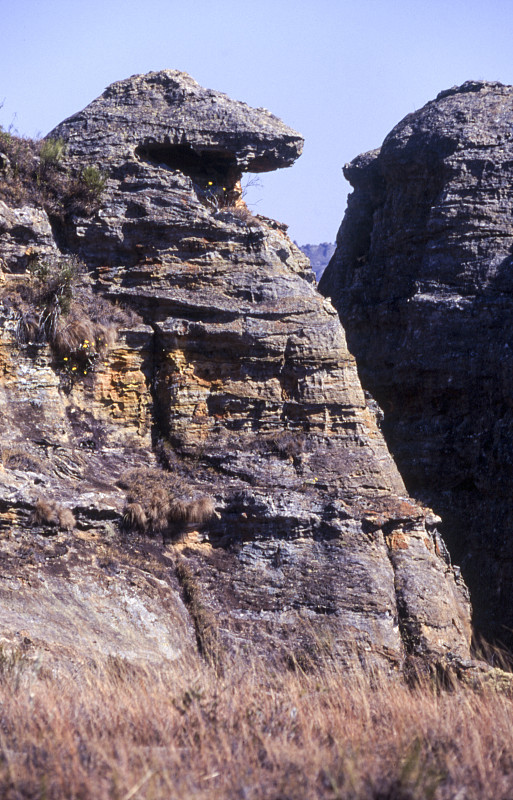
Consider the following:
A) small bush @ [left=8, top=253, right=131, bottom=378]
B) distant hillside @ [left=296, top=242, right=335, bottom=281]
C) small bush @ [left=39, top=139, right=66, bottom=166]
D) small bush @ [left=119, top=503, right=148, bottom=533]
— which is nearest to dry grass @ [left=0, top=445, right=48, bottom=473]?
small bush @ [left=119, top=503, right=148, bottom=533]

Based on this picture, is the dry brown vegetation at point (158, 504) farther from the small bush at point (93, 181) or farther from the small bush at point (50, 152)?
the small bush at point (50, 152)

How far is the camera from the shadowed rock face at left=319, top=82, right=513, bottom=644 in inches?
Answer: 533

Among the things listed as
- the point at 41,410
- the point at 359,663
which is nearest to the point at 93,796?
the point at 359,663

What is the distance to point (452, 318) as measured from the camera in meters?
14.9

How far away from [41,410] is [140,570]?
272 cm

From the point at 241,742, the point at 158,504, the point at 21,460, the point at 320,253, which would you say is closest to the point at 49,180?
the point at 21,460

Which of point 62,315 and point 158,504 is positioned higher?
point 62,315

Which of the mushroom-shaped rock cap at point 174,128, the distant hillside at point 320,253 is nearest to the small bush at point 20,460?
the mushroom-shaped rock cap at point 174,128

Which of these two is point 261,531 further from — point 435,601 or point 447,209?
point 447,209

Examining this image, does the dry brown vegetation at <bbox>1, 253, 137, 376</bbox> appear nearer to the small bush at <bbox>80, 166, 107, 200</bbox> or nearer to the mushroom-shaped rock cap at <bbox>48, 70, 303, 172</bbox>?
the small bush at <bbox>80, 166, 107, 200</bbox>

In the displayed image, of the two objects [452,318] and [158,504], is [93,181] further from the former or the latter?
[452,318]

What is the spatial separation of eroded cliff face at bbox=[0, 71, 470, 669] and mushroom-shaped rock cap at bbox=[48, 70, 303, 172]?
4 cm

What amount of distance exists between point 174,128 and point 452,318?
6916 millimetres

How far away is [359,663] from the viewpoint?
9.39 meters
